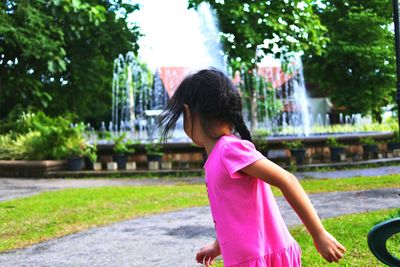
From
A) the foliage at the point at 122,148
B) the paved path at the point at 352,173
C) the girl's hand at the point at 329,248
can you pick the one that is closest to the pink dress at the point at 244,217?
the girl's hand at the point at 329,248

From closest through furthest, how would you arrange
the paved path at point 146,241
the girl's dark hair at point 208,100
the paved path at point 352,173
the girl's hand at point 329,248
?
the girl's hand at point 329,248 < the girl's dark hair at point 208,100 < the paved path at point 146,241 < the paved path at point 352,173

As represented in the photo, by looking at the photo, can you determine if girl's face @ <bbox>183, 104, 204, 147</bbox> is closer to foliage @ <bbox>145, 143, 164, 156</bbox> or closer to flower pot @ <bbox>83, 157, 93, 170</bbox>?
foliage @ <bbox>145, 143, 164, 156</bbox>

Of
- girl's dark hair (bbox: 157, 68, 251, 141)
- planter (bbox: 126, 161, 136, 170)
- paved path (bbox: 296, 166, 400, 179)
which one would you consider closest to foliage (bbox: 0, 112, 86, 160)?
planter (bbox: 126, 161, 136, 170)

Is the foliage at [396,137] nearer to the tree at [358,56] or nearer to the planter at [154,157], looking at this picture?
the planter at [154,157]

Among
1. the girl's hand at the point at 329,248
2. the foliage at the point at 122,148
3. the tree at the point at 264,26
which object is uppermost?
the tree at the point at 264,26

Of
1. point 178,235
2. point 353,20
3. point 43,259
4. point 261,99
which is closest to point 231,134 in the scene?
point 43,259

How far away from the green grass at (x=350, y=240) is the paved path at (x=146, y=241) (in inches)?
23.2

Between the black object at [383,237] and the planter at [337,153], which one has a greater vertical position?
the black object at [383,237]

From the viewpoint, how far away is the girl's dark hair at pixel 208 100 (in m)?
2.11

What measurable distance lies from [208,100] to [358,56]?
28157 millimetres

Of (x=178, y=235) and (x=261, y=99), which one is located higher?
(x=261, y=99)

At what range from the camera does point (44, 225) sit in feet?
22.2

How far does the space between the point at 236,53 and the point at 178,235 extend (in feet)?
38.2

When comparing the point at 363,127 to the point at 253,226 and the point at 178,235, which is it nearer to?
the point at 178,235
